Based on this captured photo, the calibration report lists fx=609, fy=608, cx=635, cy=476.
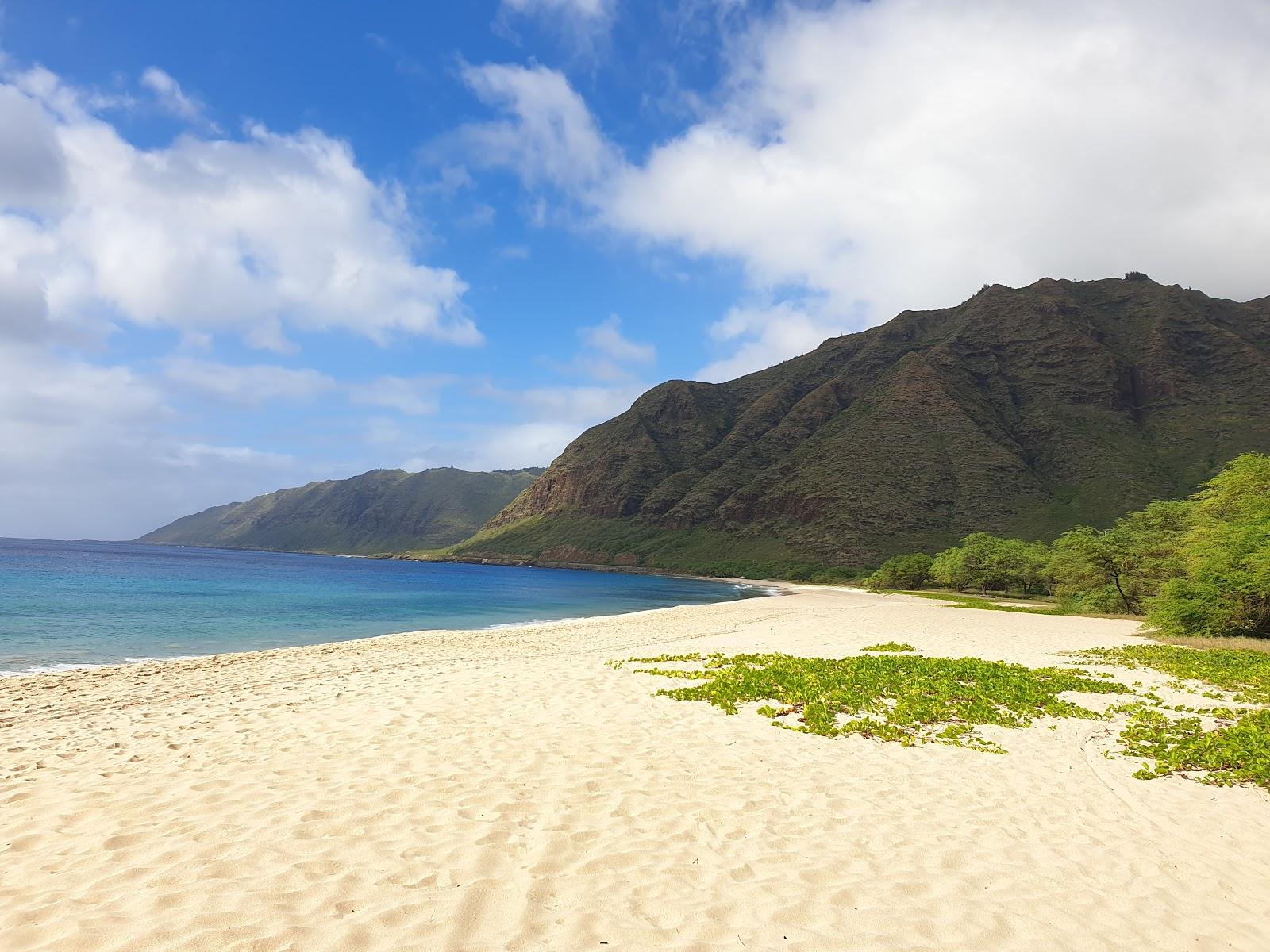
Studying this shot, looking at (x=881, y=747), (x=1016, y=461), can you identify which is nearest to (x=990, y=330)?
(x=1016, y=461)

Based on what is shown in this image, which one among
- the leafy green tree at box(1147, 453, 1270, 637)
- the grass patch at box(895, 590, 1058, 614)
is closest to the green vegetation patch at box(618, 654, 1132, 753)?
the leafy green tree at box(1147, 453, 1270, 637)

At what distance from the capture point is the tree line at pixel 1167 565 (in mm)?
27609

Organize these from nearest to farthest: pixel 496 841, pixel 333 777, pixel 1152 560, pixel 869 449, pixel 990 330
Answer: pixel 496 841 → pixel 333 777 → pixel 1152 560 → pixel 869 449 → pixel 990 330

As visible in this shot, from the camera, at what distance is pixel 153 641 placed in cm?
2931

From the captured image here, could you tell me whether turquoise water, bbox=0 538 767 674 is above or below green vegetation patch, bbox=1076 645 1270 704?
below

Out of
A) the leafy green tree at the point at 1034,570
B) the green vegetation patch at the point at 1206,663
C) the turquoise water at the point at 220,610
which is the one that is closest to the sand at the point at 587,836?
the green vegetation patch at the point at 1206,663

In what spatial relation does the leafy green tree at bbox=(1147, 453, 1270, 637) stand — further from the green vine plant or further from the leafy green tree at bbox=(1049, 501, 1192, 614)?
the leafy green tree at bbox=(1049, 501, 1192, 614)

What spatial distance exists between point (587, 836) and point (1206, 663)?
22.0 meters

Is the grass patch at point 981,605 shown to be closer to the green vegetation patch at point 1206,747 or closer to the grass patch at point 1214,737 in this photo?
the grass patch at point 1214,737

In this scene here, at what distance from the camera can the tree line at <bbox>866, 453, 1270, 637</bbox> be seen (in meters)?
27.6

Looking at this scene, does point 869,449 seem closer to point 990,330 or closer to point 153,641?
point 990,330

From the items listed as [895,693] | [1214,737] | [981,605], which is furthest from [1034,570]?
[1214,737]

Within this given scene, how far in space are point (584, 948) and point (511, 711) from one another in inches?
310

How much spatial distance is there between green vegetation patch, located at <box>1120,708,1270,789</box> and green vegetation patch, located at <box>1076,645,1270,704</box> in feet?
11.9
